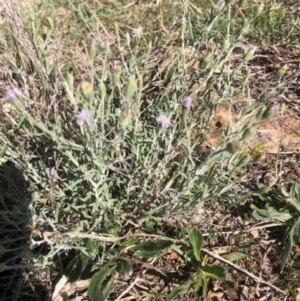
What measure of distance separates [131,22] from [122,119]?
1654 millimetres

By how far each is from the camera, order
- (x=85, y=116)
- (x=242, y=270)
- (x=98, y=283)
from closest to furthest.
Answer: (x=85, y=116) < (x=98, y=283) < (x=242, y=270)

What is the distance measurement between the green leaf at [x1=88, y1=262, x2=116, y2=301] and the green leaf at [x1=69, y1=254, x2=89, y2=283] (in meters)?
0.04

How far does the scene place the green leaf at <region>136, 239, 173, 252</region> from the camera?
1.45m

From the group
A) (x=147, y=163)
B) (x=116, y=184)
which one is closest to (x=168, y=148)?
(x=147, y=163)

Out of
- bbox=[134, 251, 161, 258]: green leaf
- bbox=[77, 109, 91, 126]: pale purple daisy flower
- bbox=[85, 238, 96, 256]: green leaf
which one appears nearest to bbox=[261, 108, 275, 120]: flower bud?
bbox=[77, 109, 91, 126]: pale purple daisy flower

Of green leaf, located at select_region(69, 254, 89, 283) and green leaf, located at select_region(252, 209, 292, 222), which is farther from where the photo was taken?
green leaf, located at select_region(252, 209, 292, 222)

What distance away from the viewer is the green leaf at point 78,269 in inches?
56.7

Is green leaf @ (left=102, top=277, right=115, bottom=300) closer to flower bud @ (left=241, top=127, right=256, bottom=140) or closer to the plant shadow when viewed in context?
the plant shadow

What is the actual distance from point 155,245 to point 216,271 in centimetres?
19

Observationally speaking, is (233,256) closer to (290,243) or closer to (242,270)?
(242,270)

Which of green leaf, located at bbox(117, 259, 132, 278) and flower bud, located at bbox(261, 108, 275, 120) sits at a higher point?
flower bud, located at bbox(261, 108, 275, 120)

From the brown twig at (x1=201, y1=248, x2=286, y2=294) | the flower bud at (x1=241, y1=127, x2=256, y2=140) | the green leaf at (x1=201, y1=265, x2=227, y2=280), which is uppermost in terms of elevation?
the flower bud at (x1=241, y1=127, x2=256, y2=140)

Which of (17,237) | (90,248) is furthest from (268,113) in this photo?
(17,237)

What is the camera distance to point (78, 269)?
145cm
